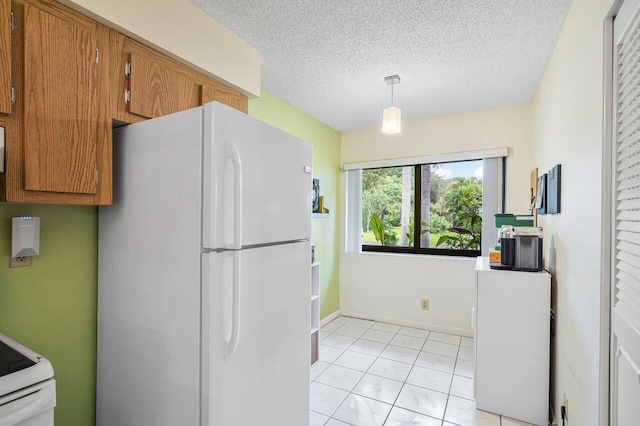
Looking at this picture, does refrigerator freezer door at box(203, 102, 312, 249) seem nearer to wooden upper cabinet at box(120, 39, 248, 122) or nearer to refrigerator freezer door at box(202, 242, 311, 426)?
refrigerator freezer door at box(202, 242, 311, 426)

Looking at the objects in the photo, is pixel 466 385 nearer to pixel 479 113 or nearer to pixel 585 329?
pixel 585 329

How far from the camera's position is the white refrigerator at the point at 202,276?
114 centimetres

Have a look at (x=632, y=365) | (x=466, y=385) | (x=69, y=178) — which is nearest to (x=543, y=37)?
(x=632, y=365)

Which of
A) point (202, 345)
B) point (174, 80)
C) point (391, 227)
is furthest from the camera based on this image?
point (391, 227)

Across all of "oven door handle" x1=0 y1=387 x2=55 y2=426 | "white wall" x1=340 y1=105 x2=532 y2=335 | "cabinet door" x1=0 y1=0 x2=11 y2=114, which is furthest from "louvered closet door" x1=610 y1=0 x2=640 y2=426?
"white wall" x1=340 y1=105 x2=532 y2=335

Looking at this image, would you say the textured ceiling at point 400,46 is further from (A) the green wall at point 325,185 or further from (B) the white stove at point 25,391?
(B) the white stove at point 25,391

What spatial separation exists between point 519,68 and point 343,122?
185cm

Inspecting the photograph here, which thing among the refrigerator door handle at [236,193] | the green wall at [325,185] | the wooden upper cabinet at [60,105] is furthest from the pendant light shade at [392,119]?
the wooden upper cabinet at [60,105]

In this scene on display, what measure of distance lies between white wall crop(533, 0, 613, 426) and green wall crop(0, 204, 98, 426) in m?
2.18

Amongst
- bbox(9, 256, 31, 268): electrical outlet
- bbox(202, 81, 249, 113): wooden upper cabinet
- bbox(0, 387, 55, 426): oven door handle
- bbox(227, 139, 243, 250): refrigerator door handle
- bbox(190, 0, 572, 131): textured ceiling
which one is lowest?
bbox(0, 387, 55, 426): oven door handle

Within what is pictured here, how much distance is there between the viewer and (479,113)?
3.38 metres

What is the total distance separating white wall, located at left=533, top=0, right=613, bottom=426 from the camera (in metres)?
1.30

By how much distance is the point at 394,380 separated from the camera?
2541 millimetres

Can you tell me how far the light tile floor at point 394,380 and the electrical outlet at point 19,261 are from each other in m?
1.79
